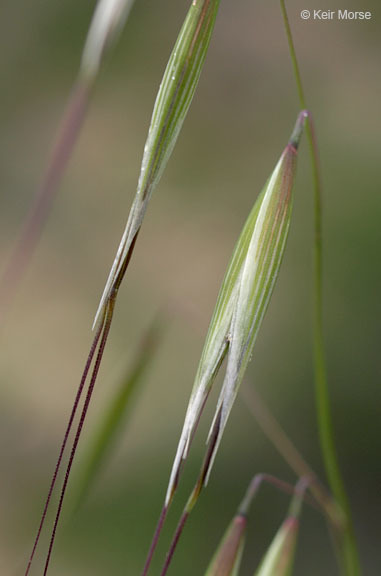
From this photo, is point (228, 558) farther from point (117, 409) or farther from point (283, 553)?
point (117, 409)

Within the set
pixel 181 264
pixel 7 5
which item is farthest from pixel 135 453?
pixel 7 5

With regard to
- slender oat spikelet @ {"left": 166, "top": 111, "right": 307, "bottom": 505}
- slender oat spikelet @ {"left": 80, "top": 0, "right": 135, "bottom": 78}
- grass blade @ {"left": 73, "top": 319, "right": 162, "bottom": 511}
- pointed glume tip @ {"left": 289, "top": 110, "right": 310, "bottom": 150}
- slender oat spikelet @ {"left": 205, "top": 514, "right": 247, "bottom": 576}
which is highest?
slender oat spikelet @ {"left": 80, "top": 0, "right": 135, "bottom": 78}

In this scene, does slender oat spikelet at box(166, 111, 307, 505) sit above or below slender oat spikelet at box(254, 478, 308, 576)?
above

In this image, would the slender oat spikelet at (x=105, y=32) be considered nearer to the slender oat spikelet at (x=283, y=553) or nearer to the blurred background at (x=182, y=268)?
the blurred background at (x=182, y=268)

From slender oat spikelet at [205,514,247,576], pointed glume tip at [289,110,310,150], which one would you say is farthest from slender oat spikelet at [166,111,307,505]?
slender oat spikelet at [205,514,247,576]

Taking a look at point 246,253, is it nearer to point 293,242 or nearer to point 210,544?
point 210,544

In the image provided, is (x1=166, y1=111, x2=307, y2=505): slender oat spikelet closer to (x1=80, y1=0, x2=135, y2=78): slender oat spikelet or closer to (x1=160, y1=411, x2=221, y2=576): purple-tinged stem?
(x1=160, y1=411, x2=221, y2=576): purple-tinged stem
